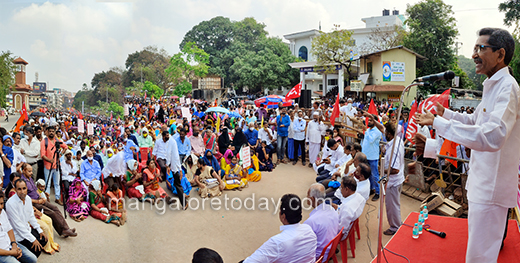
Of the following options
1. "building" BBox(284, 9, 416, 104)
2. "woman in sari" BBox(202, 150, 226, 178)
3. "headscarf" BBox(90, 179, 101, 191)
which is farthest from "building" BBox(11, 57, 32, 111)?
"building" BBox(284, 9, 416, 104)

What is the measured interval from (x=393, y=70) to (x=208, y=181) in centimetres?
1847

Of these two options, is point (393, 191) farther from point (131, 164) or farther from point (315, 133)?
point (131, 164)

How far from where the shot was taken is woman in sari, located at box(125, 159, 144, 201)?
23.7ft

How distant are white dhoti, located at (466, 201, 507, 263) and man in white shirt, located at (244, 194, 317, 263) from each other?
1.32 meters

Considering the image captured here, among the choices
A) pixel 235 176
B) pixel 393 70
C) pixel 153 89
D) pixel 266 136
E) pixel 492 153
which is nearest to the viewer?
pixel 492 153

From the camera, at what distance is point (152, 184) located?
733 cm

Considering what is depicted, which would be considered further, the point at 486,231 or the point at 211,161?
the point at 211,161

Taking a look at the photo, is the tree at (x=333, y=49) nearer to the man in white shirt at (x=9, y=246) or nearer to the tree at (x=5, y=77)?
the tree at (x=5, y=77)

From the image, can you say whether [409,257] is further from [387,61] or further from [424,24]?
[424,24]

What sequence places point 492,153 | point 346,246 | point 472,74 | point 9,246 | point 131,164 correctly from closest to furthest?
1. point 492,153
2. point 9,246
3. point 346,246
4. point 131,164
5. point 472,74

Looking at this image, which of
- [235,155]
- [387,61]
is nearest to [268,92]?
[387,61]

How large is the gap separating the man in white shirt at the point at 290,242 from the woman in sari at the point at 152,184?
16.1 ft

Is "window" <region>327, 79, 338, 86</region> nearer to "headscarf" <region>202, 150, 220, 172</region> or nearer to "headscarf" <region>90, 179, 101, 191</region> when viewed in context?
"headscarf" <region>202, 150, 220, 172</region>

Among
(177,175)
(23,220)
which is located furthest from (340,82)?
(23,220)
